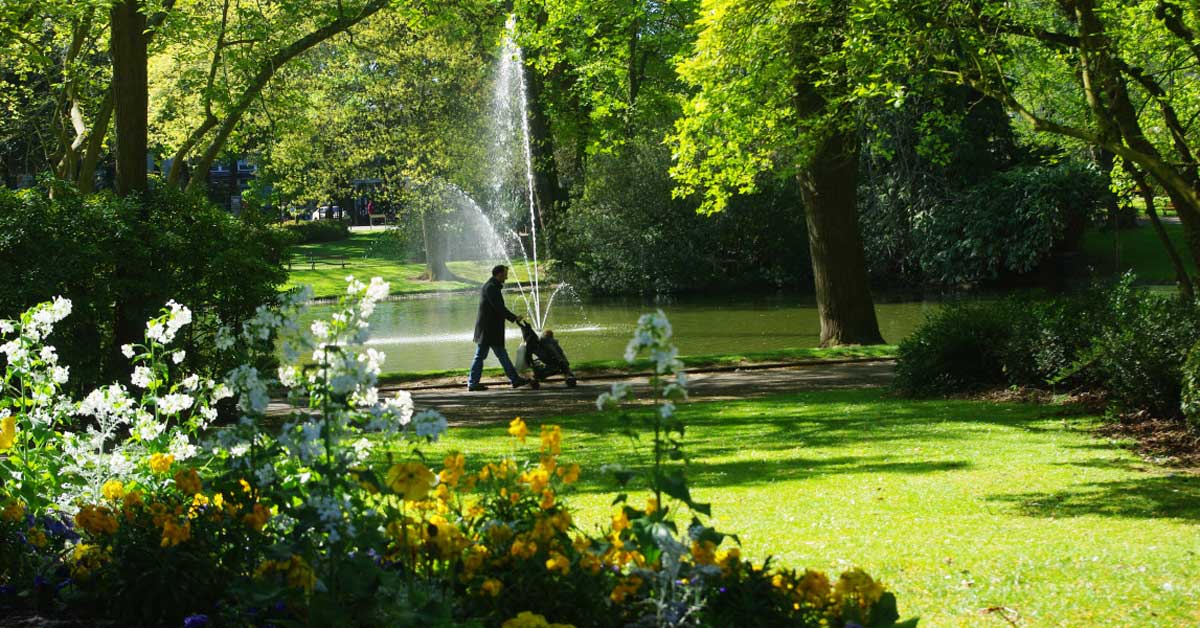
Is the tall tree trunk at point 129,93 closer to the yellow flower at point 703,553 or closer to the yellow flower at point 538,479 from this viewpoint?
the yellow flower at point 538,479

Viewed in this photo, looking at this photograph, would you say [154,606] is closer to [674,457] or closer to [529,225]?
[674,457]

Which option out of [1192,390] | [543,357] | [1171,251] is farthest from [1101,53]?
[543,357]

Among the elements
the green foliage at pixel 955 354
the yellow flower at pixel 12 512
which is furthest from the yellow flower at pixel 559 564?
the green foliage at pixel 955 354

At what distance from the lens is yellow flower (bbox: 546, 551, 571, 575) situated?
409 cm

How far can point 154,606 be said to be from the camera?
473 cm

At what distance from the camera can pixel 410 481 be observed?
375 cm

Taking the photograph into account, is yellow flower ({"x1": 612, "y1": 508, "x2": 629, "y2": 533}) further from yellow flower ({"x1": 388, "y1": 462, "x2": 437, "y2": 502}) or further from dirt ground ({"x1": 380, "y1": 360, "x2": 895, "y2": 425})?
→ dirt ground ({"x1": 380, "y1": 360, "x2": 895, "y2": 425})

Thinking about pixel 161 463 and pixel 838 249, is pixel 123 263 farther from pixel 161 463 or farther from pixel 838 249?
pixel 838 249

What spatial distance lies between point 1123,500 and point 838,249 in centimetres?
1223

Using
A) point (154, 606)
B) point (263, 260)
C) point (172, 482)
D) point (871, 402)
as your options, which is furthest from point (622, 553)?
point (263, 260)

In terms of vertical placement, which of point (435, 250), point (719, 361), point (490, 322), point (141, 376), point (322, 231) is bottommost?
point (719, 361)

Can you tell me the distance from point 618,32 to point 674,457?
19772 millimetres

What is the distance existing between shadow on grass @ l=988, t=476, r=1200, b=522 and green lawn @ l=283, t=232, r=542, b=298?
3288 cm

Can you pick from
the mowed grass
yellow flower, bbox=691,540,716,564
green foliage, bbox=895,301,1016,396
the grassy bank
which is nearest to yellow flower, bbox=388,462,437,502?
yellow flower, bbox=691,540,716,564
